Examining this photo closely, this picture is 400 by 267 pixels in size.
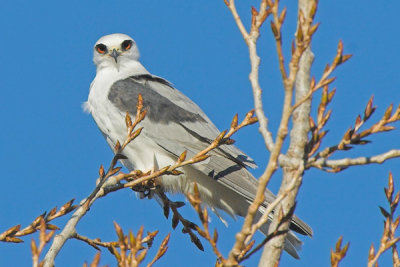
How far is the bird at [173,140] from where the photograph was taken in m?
5.87

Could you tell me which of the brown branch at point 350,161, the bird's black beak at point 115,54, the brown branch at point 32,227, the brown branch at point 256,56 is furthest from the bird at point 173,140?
the brown branch at point 350,161

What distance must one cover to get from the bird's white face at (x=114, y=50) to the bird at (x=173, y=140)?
0.65 meters

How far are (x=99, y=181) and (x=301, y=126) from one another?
4.90 ft

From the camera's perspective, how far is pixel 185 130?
6094 millimetres

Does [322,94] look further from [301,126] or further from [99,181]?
[99,181]

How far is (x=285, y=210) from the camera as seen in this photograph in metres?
2.96

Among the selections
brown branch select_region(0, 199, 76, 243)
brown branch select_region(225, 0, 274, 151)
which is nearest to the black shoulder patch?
brown branch select_region(0, 199, 76, 243)

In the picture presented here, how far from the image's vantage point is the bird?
5.87 metres

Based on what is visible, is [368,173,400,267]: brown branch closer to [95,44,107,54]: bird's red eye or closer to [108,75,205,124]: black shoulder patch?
[108,75,205,124]: black shoulder patch

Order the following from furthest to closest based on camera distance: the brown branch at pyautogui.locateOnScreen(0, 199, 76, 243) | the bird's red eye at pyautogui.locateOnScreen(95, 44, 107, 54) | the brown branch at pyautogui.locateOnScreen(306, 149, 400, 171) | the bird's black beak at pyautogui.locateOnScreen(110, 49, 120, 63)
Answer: the bird's red eye at pyautogui.locateOnScreen(95, 44, 107, 54) < the bird's black beak at pyautogui.locateOnScreen(110, 49, 120, 63) < the brown branch at pyautogui.locateOnScreen(0, 199, 76, 243) < the brown branch at pyautogui.locateOnScreen(306, 149, 400, 171)

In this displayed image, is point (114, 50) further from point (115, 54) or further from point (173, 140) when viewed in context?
point (173, 140)

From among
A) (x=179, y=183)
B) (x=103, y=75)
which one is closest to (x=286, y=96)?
(x=179, y=183)

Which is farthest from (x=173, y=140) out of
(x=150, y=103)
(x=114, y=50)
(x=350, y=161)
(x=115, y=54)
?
(x=350, y=161)

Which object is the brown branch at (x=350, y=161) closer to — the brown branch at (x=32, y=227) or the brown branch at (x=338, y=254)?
the brown branch at (x=338, y=254)
